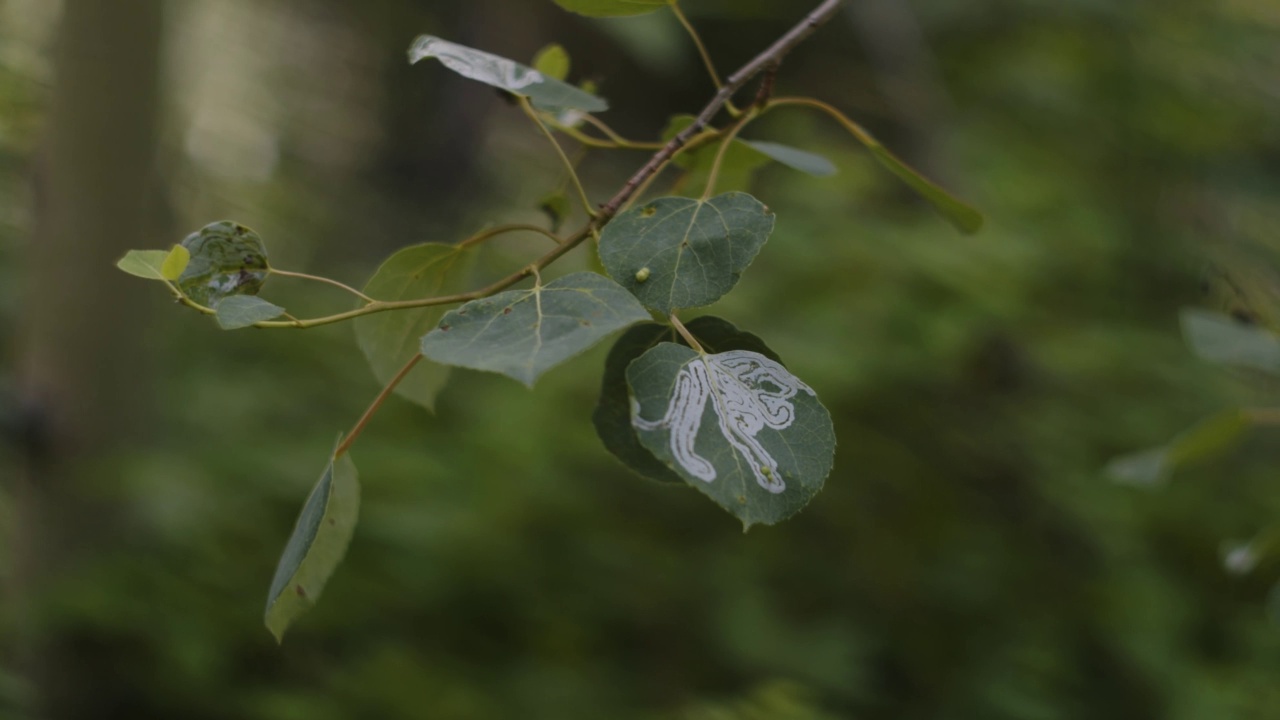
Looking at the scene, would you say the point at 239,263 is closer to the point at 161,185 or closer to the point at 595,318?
the point at 595,318

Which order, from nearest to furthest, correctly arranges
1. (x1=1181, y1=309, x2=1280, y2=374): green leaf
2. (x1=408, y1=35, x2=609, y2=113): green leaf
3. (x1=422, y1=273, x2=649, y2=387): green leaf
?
(x1=422, y1=273, x2=649, y2=387): green leaf → (x1=408, y1=35, x2=609, y2=113): green leaf → (x1=1181, y1=309, x2=1280, y2=374): green leaf

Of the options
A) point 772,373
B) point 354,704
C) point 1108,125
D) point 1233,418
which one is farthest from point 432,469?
point 1108,125

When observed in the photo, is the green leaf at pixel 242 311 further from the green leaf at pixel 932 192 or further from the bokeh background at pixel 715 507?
the bokeh background at pixel 715 507

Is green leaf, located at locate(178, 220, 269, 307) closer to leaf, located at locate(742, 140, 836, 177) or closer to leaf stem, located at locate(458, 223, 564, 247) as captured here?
leaf stem, located at locate(458, 223, 564, 247)

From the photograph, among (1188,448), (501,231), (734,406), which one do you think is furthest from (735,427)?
(1188,448)

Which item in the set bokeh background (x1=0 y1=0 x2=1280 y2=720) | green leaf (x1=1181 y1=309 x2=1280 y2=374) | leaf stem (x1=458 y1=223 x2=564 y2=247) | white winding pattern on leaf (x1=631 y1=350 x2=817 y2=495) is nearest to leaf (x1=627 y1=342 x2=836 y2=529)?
white winding pattern on leaf (x1=631 y1=350 x2=817 y2=495)


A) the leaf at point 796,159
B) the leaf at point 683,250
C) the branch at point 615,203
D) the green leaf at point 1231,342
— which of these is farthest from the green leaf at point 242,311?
the green leaf at point 1231,342
